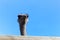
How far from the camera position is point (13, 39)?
11.9ft

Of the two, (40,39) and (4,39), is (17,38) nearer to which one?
(4,39)

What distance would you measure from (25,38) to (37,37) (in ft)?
1.00

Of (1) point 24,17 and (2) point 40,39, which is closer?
(2) point 40,39

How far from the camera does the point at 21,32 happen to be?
15.3ft

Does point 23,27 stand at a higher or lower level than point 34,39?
higher

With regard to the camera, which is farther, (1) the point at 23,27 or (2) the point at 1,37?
(1) the point at 23,27

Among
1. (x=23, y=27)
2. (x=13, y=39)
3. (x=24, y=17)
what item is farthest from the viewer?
(x=23, y=27)

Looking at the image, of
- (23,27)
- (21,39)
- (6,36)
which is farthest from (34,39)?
(23,27)

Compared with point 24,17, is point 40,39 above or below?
below

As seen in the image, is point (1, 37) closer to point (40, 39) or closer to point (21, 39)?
point (21, 39)

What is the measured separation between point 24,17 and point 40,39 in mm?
944

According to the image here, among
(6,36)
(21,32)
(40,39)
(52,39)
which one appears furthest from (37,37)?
(21,32)

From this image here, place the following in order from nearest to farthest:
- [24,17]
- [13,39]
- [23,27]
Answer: [13,39], [24,17], [23,27]

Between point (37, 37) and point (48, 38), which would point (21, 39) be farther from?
point (48, 38)
